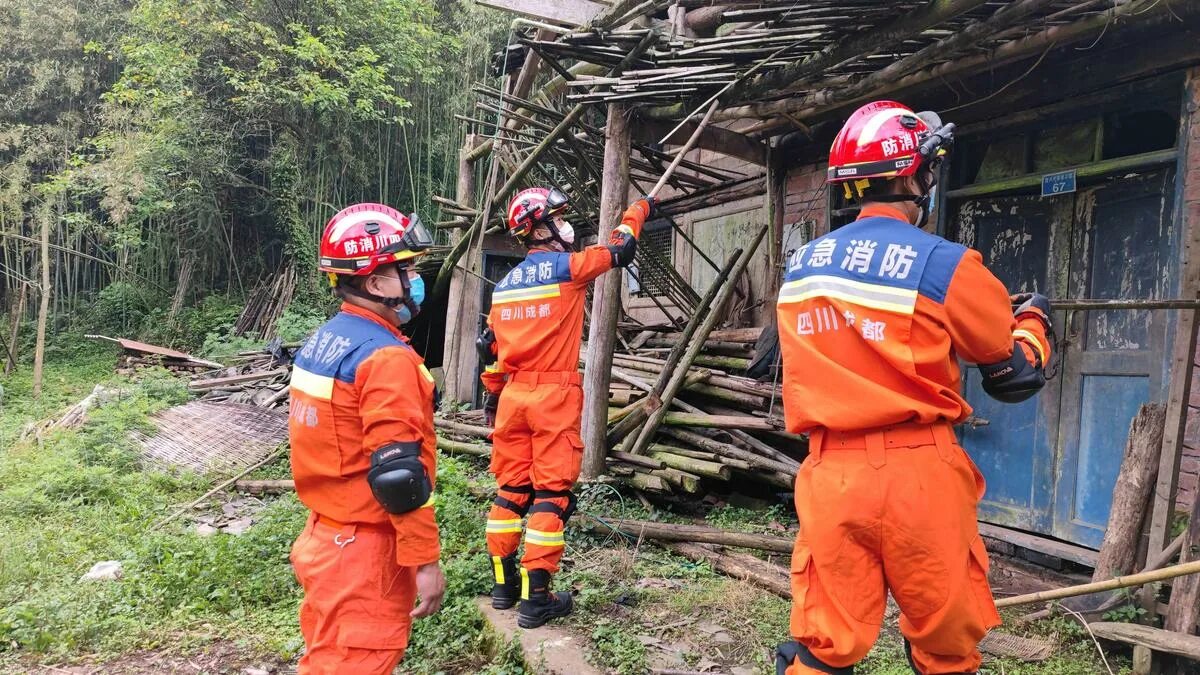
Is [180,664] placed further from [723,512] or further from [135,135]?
[135,135]

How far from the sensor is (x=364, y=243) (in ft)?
8.38

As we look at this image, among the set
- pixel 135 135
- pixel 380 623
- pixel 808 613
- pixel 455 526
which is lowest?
pixel 455 526

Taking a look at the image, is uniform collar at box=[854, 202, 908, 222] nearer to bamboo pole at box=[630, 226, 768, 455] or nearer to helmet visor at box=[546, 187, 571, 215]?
helmet visor at box=[546, 187, 571, 215]

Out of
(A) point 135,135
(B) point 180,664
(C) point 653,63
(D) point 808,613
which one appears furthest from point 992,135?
(A) point 135,135

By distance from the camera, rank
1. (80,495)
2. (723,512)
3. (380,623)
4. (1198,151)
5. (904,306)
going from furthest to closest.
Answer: (80,495) < (723,512) < (1198,151) < (380,623) < (904,306)

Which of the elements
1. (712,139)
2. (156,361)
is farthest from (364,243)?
(156,361)

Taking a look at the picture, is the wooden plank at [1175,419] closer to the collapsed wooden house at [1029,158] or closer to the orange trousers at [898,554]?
the collapsed wooden house at [1029,158]

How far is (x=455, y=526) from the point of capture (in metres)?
5.30

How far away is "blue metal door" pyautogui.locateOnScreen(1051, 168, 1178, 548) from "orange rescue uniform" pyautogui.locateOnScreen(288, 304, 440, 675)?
14.6 ft

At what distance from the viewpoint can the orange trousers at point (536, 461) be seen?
3898 millimetres

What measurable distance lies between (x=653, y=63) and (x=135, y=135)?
15.5 metres

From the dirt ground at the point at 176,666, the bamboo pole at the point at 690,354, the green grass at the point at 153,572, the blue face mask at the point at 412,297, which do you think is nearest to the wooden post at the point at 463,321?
the green grass at the point at 153,572

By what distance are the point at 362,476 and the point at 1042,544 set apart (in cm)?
461

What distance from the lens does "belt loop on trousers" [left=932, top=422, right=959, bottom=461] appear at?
212cm
